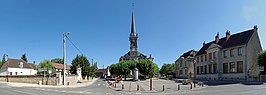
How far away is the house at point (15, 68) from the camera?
6552 centimetres

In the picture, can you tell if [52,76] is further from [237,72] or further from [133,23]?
[133,23]

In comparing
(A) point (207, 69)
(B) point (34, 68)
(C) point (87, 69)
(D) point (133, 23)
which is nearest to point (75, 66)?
(C) point (87, 69)

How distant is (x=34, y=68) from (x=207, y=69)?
55.1 metres

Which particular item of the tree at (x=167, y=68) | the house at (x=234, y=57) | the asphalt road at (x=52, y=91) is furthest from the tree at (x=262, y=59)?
the tree at (x=167, y=68)

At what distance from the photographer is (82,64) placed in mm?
60312

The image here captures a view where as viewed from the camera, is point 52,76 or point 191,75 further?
point 191,75

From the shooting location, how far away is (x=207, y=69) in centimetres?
5741

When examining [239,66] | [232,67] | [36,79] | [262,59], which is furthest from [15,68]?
[262,59]

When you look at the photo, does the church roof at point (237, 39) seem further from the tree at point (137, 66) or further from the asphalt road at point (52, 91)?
the asphalt road at point (52, 91)

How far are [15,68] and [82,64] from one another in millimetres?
22804

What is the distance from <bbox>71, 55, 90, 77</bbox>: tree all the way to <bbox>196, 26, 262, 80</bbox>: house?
30.6 m

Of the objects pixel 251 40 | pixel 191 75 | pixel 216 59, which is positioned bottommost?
pixel 191 75

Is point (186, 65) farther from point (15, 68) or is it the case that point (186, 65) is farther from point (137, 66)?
point (15, 68)

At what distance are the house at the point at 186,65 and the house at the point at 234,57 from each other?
1020cm
